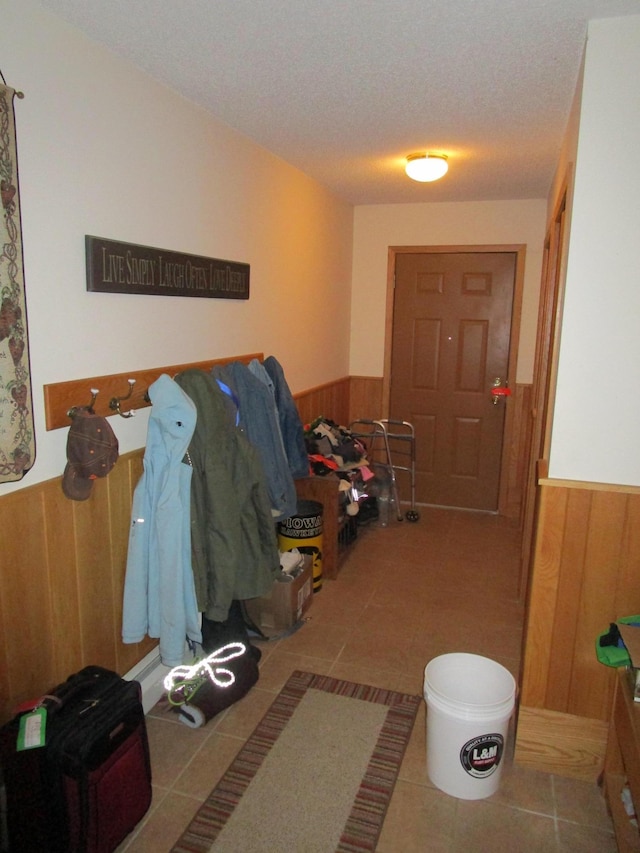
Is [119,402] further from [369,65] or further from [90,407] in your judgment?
[369,65]

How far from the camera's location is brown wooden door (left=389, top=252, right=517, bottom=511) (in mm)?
4484

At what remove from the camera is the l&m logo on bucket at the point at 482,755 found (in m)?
1.84

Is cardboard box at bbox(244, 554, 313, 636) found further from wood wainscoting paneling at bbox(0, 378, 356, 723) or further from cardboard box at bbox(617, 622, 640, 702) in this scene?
cardboard box at bbox(617, 622, 640, 702)

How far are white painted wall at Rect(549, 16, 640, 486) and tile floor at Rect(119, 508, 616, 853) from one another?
1050mm

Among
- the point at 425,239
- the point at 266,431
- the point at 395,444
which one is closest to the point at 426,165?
the point at 425,239

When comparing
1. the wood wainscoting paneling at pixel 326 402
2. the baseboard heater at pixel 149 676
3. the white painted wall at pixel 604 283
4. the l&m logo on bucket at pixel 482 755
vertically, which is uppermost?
the white painted wall at pixel 604 283

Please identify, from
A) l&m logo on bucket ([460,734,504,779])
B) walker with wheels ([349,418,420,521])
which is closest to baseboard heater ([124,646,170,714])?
l&m logo on bucket ([460,734,504,779])

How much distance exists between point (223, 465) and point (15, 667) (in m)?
0.88

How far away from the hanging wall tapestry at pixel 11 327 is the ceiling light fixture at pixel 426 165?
212 centimetres

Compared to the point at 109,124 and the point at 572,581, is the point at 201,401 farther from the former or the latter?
the point at 572,581

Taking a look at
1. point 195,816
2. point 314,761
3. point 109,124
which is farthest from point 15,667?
point 109,124

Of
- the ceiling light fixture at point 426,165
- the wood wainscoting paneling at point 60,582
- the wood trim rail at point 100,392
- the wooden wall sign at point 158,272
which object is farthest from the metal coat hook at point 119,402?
the ceiling light fixture at point 426,165

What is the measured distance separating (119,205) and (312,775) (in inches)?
79.4

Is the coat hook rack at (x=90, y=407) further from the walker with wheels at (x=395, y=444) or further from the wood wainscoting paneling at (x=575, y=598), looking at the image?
the walker with wheels at (x=395, y=444)
